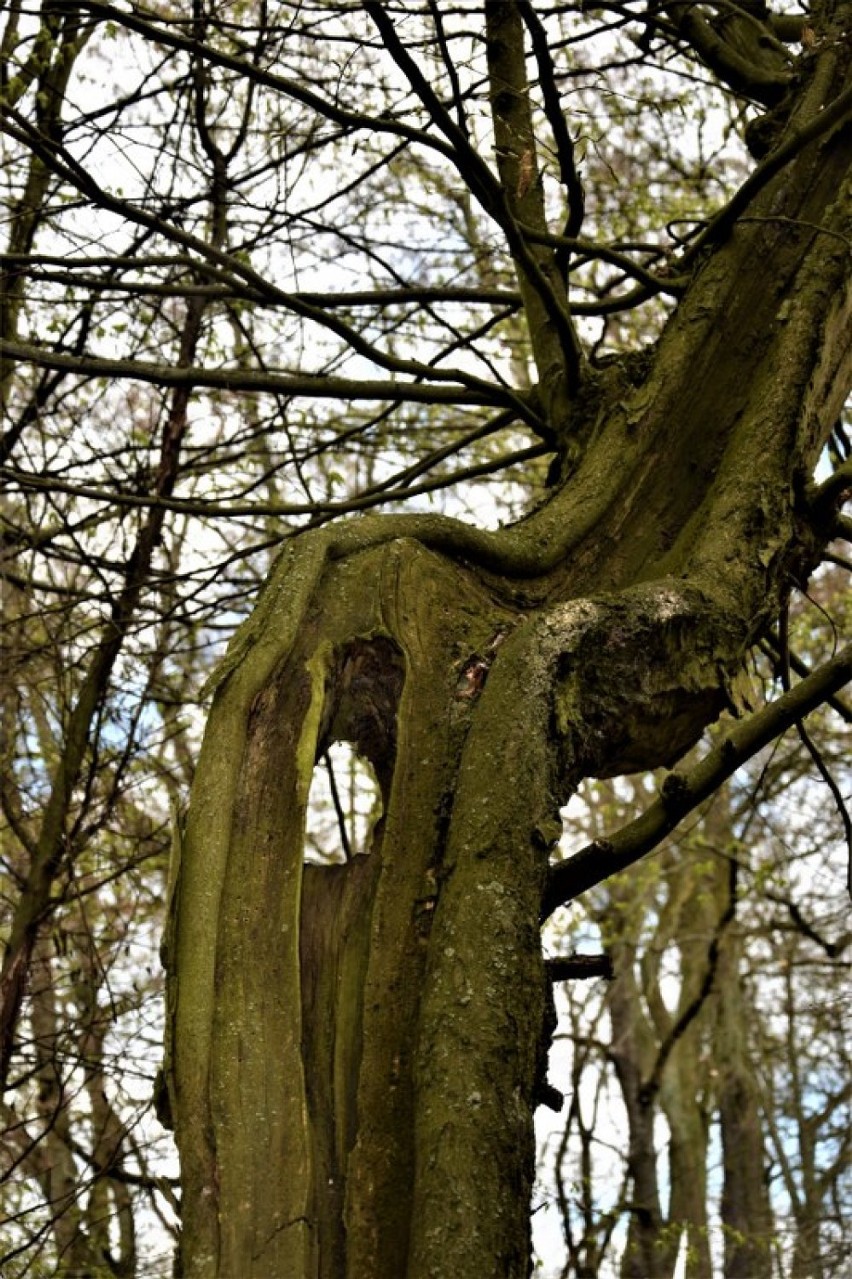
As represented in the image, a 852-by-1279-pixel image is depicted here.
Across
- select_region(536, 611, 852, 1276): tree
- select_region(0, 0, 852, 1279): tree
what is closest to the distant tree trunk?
select_region(0, 0, 852, 1279): tree

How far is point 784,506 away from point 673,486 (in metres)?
0.27

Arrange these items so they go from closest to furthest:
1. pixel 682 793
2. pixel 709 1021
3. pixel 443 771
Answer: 1. pixel 443 771
2. pixel 682 793
3. pixel 709 1021

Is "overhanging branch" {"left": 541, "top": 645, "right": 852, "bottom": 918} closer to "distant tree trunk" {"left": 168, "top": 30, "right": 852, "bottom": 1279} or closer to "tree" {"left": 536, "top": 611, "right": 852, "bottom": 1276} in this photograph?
"distant tree trunk" {"left": 168, "top": 30, "right": 852, "bottom": 1279}

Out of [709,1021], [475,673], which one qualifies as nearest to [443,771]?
[475,673]

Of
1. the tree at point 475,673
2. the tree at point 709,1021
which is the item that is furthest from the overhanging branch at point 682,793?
the tree at point 709,1021

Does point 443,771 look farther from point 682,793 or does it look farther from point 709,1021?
point 709,1021

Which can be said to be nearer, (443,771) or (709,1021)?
(443,771)

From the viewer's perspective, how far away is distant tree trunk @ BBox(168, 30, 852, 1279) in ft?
6.00

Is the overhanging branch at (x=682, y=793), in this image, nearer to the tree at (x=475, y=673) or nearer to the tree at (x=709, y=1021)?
the tree at (x=475, y=673)

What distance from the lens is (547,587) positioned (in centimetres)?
276

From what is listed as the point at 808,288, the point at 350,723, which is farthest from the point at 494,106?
the point at 350,723

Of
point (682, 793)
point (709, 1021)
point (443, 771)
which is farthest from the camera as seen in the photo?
point (709, 1021)

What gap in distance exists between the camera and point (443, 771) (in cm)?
224

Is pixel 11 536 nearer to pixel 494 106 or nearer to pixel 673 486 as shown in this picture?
pixel 494 106
